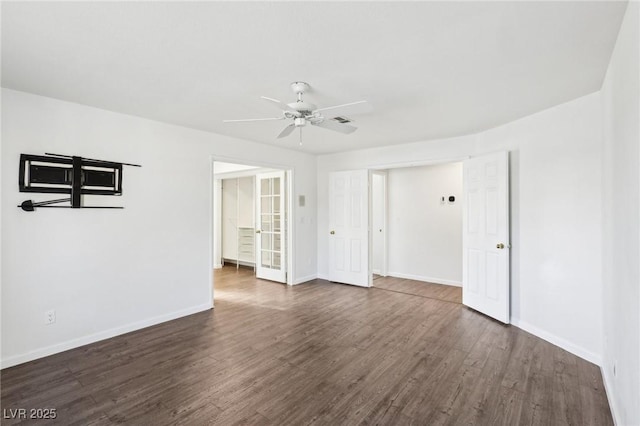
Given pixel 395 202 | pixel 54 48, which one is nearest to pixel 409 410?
pixel 54 48

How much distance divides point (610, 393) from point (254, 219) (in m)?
5.82

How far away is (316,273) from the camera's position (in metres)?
6.30

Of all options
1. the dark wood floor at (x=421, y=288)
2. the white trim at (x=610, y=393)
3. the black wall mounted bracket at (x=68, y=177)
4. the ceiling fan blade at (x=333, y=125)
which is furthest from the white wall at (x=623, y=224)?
the black wall mounted bracket at (x=68, y=177)

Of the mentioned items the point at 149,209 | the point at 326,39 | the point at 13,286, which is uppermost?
the point at 326,39

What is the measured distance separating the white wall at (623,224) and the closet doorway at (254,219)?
13.9 ft

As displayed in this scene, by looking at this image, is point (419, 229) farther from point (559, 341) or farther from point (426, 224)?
point (559, 341)

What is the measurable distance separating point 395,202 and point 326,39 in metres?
4.77

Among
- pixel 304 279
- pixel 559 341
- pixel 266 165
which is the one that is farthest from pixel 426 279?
pixel 266 165

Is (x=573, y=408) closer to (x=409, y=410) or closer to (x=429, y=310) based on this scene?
(x=409, y=410)

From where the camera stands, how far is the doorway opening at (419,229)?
18.6 ft

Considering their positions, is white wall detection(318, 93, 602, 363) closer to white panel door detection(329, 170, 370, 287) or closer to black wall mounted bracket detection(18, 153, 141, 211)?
white panel door detection(329, 170, 370, 287)

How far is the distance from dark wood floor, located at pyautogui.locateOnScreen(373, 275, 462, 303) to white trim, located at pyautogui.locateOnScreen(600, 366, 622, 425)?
213 centimetres

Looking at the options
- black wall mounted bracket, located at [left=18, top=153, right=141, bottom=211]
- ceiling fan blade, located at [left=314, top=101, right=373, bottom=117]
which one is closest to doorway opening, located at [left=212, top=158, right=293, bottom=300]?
black wall mounted bracket, located at [left=18, top=153, right=141, bottom=211]

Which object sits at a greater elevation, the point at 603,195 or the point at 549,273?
the point at 603,195
